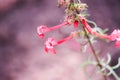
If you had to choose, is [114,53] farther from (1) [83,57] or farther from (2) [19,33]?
(2) [19,33]

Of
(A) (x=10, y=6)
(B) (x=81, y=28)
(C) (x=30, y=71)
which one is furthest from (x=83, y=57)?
(B) (x=81, y=28)

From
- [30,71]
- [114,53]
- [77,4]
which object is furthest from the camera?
[30,71]

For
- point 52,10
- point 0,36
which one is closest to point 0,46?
point 0,36

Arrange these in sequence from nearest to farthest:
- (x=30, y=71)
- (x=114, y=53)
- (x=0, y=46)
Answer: (x=114, y=53) < (x=30, y=71) < (x=0, y=46)

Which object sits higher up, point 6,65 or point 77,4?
point 6,65

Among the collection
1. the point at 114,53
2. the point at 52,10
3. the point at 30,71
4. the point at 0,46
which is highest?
the point at 52,10

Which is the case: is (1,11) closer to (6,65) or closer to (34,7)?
(34,7)

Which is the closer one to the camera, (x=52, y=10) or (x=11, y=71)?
(x=11, y=71)
